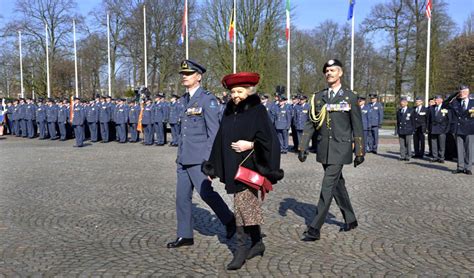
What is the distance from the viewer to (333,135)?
5492 mm

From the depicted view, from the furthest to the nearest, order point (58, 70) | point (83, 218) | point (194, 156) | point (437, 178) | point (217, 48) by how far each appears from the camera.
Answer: point (58, 70), point (217, 48), point (437, 178), point (83, 218), point (194, 156)

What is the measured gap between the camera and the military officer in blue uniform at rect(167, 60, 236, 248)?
5.14 metres

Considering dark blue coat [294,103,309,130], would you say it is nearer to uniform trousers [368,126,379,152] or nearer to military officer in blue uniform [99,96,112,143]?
uniform trousers [368,126,379,152]

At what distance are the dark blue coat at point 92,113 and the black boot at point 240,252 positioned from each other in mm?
15841

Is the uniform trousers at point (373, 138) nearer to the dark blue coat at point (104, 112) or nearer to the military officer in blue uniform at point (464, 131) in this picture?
the military officer in blue uniform at point (464, 131)

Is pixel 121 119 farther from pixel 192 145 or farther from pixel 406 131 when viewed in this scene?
pixel 192 145

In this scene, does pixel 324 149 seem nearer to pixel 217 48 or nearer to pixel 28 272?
pixel 28 272

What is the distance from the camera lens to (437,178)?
10102 mm

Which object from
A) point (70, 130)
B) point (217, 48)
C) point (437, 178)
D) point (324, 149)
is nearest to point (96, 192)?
point (324, 149)

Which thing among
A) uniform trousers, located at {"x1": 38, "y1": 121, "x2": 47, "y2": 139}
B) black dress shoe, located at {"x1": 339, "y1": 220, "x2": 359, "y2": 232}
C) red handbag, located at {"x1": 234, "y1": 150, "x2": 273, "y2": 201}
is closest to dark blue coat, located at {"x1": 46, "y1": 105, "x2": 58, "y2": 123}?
uniform trousers, located at {"x1": 38, "y1": 121, "x2": 47, "y2": 139}

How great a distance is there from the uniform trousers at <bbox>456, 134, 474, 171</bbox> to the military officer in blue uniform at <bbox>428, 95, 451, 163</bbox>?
6.93 ft

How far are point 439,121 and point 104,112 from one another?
12.5 meters

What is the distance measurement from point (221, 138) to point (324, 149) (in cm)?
150

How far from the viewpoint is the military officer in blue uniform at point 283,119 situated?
15414mm
